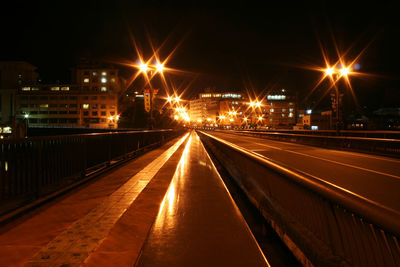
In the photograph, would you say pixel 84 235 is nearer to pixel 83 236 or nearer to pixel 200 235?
pixel 83 236

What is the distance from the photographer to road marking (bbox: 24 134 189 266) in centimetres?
358

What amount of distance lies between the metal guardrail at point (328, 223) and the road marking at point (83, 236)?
2.97 metres

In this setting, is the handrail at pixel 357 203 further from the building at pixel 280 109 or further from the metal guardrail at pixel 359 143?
the building at pixel 280 109

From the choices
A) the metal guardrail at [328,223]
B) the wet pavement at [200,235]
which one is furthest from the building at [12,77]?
the metal guardrail at [328,223]

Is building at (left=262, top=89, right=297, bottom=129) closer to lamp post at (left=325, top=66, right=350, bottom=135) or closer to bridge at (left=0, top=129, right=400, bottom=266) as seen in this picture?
lamp post at (left=325, top=66, right=350, bottom=135)

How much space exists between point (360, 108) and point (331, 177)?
131 metres

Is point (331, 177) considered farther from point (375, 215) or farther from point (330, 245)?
point (375, 215)

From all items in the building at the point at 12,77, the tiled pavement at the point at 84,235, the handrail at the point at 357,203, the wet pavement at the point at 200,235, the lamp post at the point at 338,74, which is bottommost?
the wet pavement at the point at 200,235

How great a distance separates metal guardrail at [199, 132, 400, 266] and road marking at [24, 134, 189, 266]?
9.73 feet

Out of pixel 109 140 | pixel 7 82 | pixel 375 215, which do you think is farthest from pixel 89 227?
pixel 7 82

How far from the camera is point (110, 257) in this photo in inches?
144

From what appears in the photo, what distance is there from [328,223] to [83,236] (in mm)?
3668

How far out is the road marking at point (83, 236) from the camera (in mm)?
3584

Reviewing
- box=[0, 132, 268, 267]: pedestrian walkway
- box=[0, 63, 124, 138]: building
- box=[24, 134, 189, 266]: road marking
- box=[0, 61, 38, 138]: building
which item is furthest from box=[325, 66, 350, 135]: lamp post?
box=[0, 61, 38, 138]: building
